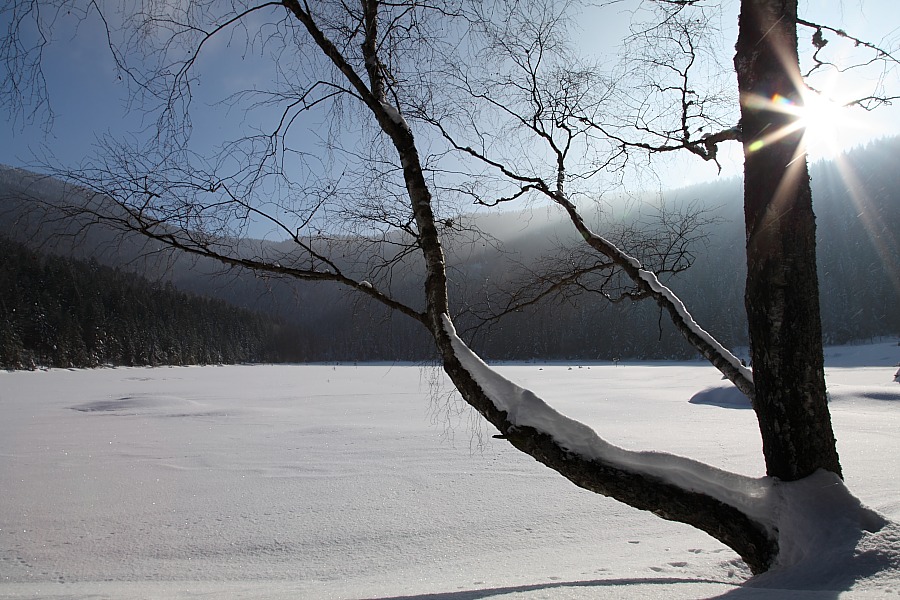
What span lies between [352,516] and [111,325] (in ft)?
187

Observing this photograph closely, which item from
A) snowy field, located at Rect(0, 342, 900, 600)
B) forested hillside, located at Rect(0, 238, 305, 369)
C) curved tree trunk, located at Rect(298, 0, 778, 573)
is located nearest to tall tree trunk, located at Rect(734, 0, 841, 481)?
curved tree trunk, located at Rect(298, 0, 778, 573)

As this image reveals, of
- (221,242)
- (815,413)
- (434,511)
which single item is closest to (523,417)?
(815,413)

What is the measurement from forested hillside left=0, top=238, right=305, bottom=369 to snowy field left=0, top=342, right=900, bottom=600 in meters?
32.4

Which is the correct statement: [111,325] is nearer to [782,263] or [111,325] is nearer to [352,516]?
[352,516]

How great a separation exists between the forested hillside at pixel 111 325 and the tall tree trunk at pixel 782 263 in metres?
39.6

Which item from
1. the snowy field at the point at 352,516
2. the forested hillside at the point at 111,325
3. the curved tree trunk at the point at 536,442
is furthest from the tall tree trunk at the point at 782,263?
the forested hillside at the point at 111,325

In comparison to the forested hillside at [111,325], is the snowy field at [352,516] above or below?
below

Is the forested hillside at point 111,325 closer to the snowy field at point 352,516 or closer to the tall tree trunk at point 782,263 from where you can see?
the snowy field at point 352,516

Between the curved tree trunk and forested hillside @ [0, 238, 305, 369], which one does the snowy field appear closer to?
the curved tree trunk

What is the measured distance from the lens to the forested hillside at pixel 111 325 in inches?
1690

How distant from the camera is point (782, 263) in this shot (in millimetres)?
1974

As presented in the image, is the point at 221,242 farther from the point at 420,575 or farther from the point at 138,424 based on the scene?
the point at 138,424

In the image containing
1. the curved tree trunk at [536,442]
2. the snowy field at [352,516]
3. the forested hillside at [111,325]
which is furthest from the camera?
the forested hillside at [111,325]

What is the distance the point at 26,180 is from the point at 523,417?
2269 mm
